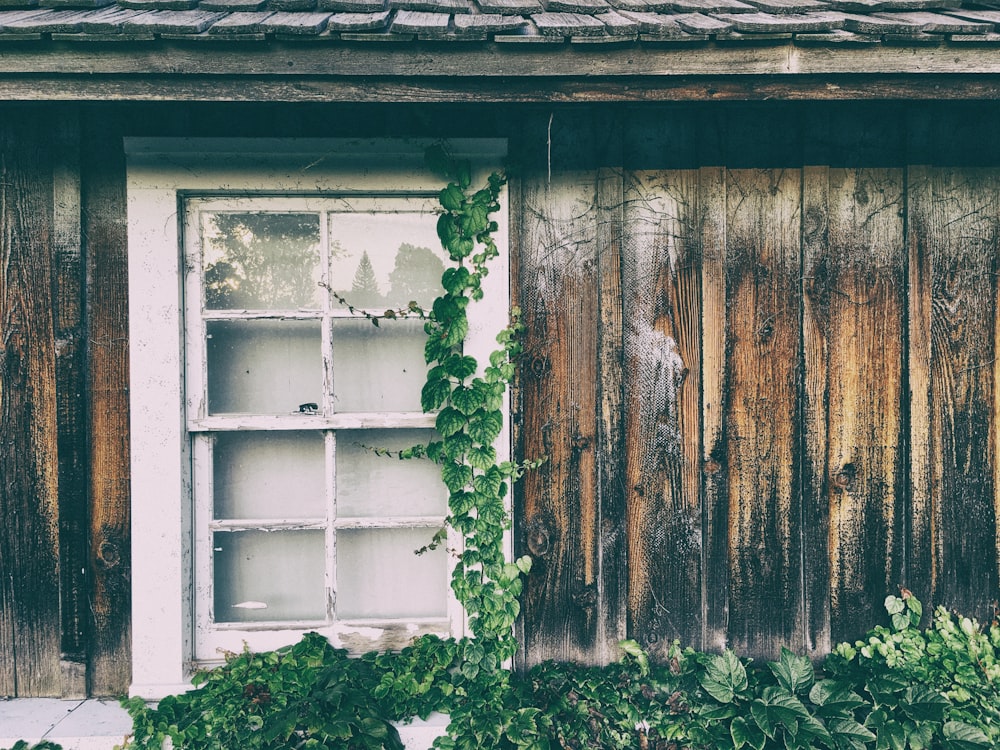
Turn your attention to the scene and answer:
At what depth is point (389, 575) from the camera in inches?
94.9

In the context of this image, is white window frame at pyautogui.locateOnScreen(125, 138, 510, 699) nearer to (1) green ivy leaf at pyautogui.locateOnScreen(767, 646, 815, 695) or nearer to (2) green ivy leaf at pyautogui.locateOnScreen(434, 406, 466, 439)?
(2) green ivy leaf at pyautogui.locateOnScreen(434, 406, 466, 439)

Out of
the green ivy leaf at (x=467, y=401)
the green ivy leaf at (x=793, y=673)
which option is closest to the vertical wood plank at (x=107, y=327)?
the green ivy leaf at (x=467, y=401)

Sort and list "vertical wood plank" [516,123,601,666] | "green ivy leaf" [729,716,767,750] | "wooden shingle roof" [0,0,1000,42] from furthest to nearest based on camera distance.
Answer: "vertical wood plank" [516,123,601,666], "green ivy leaf" [729,716,767,750], "wooden shingle roof" [0,0,1000,42]

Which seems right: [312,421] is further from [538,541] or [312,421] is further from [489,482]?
[538,541]

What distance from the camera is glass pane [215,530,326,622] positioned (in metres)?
2.38

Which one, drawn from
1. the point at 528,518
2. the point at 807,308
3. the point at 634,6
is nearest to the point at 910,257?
the point at 807,308

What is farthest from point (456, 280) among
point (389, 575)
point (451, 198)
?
point (389, 575)

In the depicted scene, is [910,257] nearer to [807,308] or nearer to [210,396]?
[807,308]

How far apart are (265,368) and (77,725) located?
1.34 m

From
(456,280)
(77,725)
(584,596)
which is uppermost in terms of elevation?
(456,280)

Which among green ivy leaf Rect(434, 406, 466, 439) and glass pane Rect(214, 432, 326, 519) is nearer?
green ivy leaf Rect(434, 406, 466, 439)

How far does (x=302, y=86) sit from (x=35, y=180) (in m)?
1.15

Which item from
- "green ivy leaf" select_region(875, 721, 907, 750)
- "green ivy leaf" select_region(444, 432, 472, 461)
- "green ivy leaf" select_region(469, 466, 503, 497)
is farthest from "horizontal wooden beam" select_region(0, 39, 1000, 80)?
"green ivy leaf" select_region(875, 721, 907, 750)

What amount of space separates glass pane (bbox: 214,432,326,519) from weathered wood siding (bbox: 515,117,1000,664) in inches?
32.0
